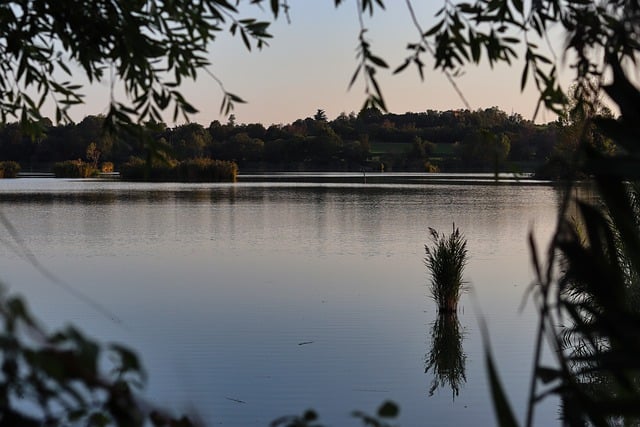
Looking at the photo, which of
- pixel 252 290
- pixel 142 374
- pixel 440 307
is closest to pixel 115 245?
pixel 252 290

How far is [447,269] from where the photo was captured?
33.4ft

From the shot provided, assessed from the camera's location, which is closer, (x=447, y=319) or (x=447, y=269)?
(x=447, y=269)

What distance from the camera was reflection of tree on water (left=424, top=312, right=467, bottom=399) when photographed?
7.93 m

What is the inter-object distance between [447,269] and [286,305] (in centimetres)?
238

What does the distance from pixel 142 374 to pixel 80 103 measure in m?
2.77

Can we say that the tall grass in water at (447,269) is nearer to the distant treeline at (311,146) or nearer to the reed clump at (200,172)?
the reed clump at (200,172)

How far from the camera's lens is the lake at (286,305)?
23.6 ft

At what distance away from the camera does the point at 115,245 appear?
1794 cm

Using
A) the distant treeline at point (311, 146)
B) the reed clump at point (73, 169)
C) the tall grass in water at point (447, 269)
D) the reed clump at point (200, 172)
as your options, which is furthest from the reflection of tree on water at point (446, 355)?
the distant treeline at point (311, 146)

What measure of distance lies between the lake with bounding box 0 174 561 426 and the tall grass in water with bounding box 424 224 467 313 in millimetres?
286

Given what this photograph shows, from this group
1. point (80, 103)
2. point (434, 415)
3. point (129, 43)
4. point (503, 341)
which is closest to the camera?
A: point (129, 43)

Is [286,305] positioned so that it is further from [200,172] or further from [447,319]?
[200,172]

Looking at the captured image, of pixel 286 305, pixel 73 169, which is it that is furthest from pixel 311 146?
pixel 286 305

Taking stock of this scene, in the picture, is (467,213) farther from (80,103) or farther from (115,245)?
(80,103)
